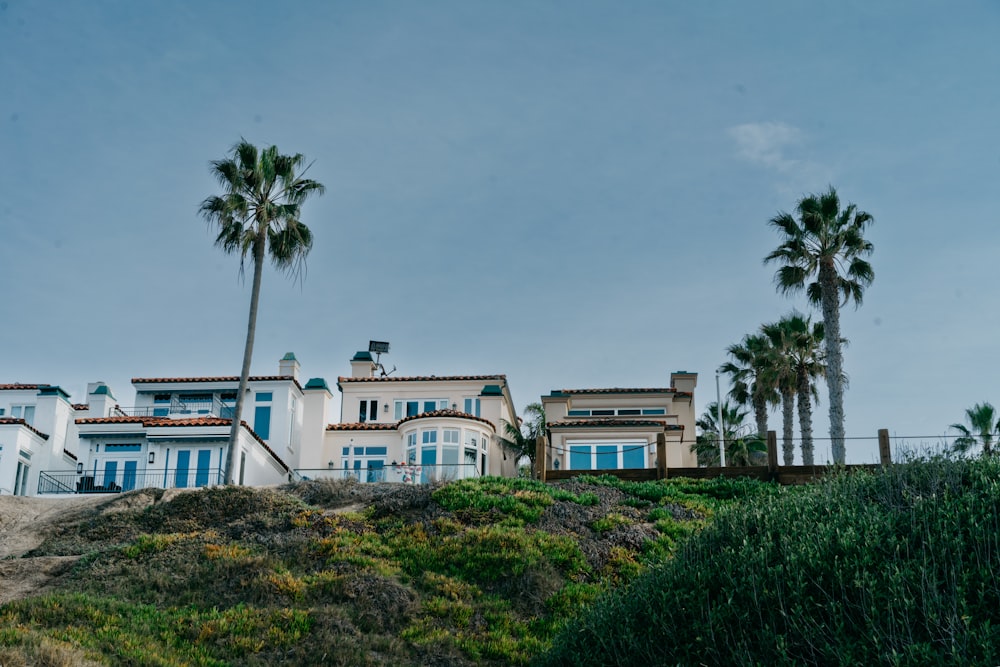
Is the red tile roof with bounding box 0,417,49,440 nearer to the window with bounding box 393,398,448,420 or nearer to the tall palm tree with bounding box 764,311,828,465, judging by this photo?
the window with bounding box 393,398,448,420

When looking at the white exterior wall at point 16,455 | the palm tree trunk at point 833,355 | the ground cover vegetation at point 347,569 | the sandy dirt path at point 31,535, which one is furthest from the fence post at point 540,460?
the white exterior wall at point 16,455

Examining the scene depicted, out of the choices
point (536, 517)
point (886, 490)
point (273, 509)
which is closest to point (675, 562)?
point (886, 490)

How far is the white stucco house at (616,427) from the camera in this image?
147ft

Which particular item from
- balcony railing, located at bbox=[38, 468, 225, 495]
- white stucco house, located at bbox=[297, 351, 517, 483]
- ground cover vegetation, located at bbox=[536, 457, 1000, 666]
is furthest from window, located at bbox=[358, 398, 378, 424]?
ground cover vegetation, located at bbox=[536, 457, 1000, 666]

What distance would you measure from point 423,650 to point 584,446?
27.5 m

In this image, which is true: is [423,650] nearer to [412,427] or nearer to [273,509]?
[273,509]

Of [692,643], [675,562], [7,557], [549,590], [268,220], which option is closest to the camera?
[692,643]

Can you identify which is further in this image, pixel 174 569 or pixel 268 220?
pixel 268 220

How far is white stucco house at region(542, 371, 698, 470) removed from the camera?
4494cm

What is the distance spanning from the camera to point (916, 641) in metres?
11.1

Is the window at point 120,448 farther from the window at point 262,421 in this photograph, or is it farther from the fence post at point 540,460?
the fence post at point 540,460

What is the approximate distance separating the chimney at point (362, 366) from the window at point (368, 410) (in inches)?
78.9

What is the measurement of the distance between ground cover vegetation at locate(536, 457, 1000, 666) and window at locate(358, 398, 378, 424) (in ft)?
112

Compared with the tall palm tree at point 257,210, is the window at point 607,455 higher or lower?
lower
